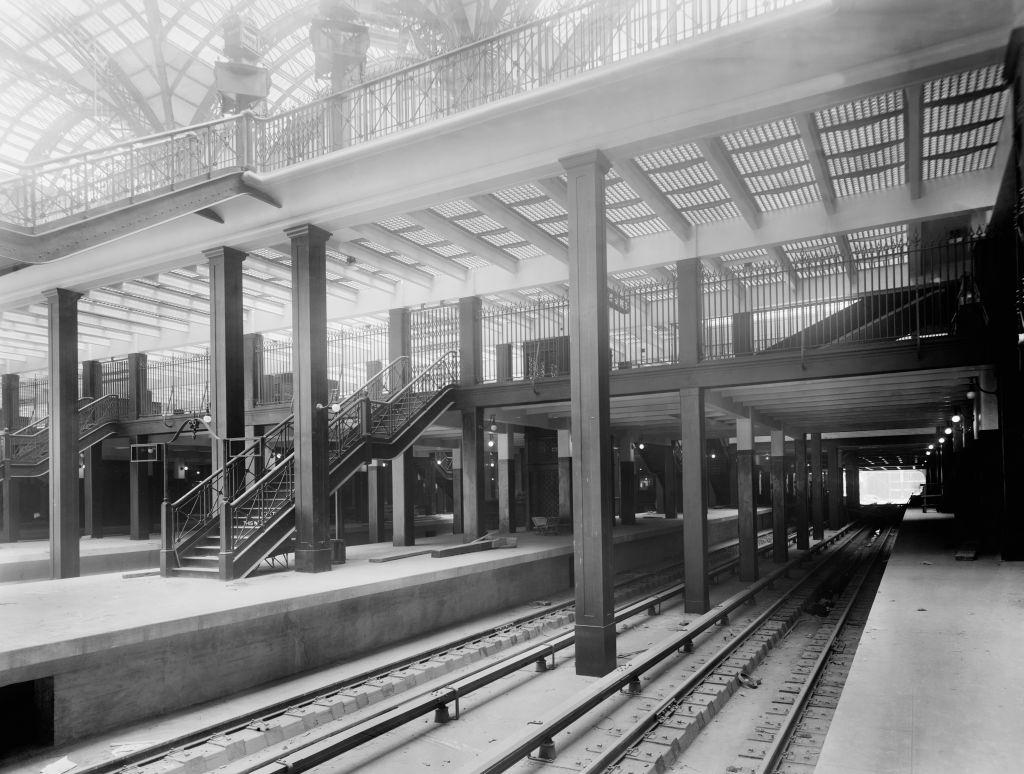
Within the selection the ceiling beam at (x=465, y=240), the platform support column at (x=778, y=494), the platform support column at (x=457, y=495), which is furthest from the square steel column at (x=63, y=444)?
the platform support column at (x=778, y=494)

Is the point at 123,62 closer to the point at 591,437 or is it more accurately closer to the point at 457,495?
the point at 457,495

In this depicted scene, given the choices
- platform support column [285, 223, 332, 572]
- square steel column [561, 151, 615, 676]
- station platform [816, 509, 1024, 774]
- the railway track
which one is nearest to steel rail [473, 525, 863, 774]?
square steel column [561, 151, 615, 676]

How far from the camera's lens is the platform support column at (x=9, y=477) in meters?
21.0

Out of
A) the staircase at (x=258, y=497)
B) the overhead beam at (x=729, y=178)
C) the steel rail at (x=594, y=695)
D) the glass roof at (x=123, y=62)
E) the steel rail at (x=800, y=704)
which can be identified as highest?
the glass roof at (x=123, y=62)

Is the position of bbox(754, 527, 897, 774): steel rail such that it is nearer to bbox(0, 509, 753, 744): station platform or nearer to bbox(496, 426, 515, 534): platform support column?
bbox(0, 509, 753, 744): station platform

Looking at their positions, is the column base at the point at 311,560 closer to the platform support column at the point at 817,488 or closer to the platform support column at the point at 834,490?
the platform support column at the point at 817,488

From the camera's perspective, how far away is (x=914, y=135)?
11.3 m

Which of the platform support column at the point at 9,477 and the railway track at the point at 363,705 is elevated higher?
the platform support column at the point at 9,477

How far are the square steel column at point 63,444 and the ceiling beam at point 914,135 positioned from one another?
48.6ft

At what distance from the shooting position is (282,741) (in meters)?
7.99

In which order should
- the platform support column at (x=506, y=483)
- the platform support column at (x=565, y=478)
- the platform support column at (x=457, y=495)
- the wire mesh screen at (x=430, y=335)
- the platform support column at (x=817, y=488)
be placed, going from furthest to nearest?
1. the platform support column at (x=457, y=495)
2. the platform support column at (x=817, y=488)
3. the platform support column at (x=506, y=483)
4. the platform support column at (x=565, y=478)
5. the wire mesh screen at (x=430, y=335)

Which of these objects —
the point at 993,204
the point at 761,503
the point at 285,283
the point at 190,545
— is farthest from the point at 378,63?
the point at 761,503

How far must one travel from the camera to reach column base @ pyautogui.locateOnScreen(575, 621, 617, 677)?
9.39 m

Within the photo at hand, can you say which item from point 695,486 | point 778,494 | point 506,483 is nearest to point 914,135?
point 695,486
